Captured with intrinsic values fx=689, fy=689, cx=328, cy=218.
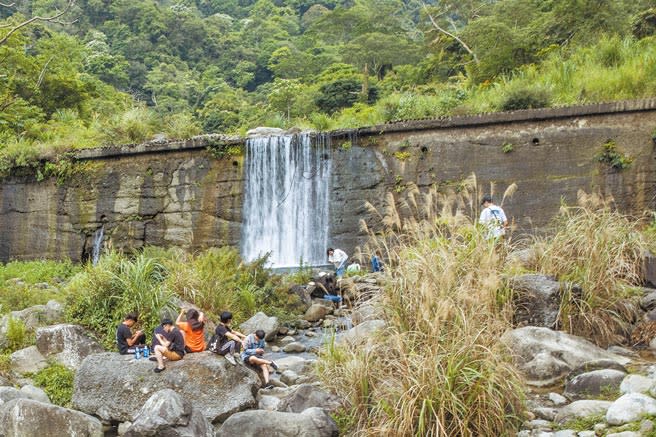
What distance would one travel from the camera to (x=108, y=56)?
3888 centimetres

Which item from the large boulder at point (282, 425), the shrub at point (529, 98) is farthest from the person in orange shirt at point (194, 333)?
the shrub at point (529, 98)

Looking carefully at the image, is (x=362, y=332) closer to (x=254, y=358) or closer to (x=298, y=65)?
(x=254, y=358)

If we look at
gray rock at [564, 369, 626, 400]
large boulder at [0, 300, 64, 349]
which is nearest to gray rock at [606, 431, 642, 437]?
gray rock at [564, 369, 626, 400]

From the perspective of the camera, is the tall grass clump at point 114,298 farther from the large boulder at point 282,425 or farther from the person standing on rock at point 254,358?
the large boulder at point 282,425

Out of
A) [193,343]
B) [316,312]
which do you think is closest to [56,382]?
[193,343]

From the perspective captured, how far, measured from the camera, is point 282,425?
4793 millimetres

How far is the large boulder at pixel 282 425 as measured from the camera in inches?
187

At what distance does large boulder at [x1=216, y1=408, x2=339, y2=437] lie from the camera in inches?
187

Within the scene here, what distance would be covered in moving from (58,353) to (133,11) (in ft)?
139

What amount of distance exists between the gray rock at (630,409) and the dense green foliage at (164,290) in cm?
529

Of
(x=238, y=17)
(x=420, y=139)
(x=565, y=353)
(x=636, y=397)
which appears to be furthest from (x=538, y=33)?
(x=238, y=17)

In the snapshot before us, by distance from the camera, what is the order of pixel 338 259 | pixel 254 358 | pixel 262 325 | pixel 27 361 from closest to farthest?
pixel 254 358 → pixel 27 361 → pixel 262 325 → pixel 338 259

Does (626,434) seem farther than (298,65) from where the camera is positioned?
No

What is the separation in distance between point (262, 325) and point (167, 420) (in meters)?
4.15
